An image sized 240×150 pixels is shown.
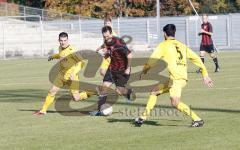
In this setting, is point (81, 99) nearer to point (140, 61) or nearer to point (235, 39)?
point (140, 61)

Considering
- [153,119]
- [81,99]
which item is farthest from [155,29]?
[153,119]

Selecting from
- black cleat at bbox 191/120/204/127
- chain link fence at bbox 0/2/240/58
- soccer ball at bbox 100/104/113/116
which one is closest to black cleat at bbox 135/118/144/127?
black cleat at bbox 191/120/204/127

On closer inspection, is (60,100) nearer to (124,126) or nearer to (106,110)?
(106,110)

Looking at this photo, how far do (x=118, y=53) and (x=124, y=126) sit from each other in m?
2.98

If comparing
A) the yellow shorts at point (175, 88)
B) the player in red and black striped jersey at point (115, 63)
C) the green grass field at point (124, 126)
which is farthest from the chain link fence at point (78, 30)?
the yellow shorts at point (175, 88)

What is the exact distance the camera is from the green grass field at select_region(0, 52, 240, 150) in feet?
36.3

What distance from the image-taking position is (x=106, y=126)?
1329 centimetres

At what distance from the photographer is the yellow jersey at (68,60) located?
53.7ft

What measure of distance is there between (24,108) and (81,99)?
57.8 inches

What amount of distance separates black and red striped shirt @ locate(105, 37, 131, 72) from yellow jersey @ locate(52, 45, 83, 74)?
3.58 ft

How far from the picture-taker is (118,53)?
15.8 meters

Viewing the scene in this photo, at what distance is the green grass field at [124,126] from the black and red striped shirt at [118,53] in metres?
0.95

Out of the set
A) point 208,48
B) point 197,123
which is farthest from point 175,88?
point 208,48

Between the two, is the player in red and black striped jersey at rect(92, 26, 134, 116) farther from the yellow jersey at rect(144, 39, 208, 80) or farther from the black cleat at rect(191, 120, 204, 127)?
the black cleat at rect(191, 120, 204, 127)
